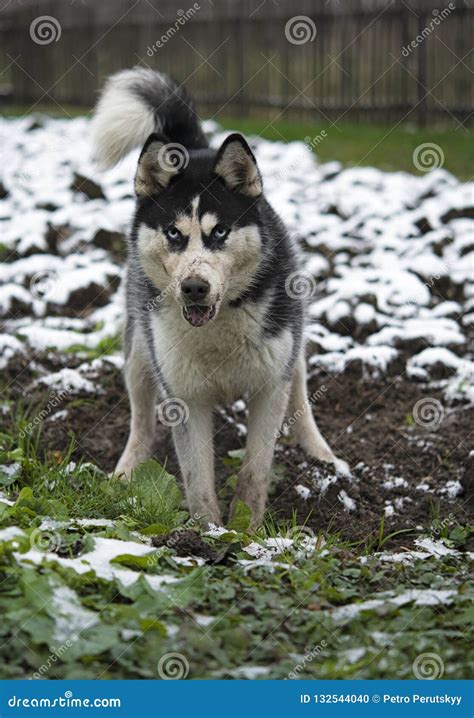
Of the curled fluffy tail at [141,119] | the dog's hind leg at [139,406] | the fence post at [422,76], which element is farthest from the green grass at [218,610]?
the fence post at [422,76]

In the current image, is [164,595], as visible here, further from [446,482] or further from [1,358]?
[1,358]

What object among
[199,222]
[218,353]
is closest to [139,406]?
[218,353]

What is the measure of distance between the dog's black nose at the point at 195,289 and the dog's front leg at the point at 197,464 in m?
0.77

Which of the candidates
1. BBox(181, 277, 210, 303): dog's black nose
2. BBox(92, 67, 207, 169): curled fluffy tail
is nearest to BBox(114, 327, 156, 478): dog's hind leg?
BBox(92, 67, 207, 169): curled fluffy tail

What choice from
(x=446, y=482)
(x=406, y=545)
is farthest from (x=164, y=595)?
(x=446, y=482)

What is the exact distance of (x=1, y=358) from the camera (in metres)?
6.16

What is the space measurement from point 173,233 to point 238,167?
39cm

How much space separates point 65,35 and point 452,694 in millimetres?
14488

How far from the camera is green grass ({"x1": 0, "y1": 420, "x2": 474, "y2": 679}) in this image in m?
3.07

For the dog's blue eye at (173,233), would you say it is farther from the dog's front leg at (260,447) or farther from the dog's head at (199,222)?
the dog's front leg at (260,447)

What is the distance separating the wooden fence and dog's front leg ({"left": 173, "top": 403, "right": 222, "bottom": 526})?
8.99 meters

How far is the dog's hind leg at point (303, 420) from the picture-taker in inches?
211

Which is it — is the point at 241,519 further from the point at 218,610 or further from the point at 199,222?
the point at 199,222

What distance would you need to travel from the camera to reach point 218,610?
3.37 metres
